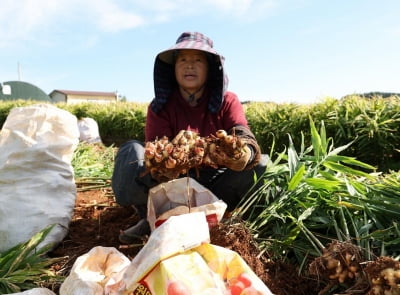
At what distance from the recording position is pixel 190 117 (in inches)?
76.5

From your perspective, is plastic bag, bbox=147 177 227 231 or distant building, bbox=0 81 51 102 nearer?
plastic bag, bbox=147 177 227 231

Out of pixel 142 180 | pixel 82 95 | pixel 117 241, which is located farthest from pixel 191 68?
pixel 82 95

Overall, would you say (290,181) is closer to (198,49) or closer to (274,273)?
(274,273)

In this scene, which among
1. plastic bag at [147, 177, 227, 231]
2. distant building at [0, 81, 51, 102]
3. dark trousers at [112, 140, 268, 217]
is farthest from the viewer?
distant building at [0, 81, 51, 102]

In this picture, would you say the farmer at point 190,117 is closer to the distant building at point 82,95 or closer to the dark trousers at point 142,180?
the dark trousers at point 142,180

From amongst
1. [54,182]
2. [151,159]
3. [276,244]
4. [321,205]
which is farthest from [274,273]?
[54,182]

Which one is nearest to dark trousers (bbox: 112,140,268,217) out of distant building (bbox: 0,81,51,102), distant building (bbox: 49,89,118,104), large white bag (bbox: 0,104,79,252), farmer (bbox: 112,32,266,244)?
farmer (bbox: 112,32,266,244)

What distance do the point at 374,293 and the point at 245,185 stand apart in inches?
31.4

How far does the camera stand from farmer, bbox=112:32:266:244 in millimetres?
1629

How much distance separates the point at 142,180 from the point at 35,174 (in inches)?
24.9

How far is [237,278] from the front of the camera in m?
1.02

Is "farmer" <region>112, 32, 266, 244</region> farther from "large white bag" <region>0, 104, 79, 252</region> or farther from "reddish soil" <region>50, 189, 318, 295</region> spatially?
"large white bag" <region>0, 104, 79, 252</region>

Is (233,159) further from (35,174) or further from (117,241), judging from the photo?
(35,174)

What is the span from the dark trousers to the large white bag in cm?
36
